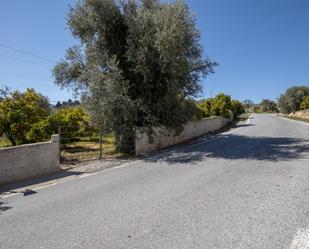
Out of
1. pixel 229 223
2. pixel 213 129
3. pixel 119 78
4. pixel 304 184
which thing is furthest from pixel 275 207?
pixel 213 129

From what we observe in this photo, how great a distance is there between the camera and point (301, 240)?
11.9 feet

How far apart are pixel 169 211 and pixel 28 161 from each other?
17.7 ft

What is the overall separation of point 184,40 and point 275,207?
10297 millimetres

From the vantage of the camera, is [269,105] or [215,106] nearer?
[215,106]

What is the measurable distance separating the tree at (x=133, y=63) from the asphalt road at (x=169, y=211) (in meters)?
4.70

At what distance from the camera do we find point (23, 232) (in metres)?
4.31

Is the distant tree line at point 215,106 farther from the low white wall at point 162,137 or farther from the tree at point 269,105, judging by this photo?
the tree at point 269,105

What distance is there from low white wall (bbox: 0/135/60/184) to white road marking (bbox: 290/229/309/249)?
723 cm

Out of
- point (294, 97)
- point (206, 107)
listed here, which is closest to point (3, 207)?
point (206, 107)

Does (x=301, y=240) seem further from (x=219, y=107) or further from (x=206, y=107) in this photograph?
(x=206, y=107)

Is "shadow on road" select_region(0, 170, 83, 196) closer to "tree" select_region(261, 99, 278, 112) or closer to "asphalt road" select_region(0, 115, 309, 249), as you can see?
"asphalt road" select_region(0, 115, 309, 249)

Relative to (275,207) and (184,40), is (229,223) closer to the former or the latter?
(275,207)

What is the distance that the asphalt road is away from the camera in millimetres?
3807

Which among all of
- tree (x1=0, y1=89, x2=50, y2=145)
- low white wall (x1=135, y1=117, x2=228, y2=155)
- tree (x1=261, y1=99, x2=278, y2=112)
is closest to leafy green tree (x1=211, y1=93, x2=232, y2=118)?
low white wall (x1=135, y1=117, x2=228, y2=155)
